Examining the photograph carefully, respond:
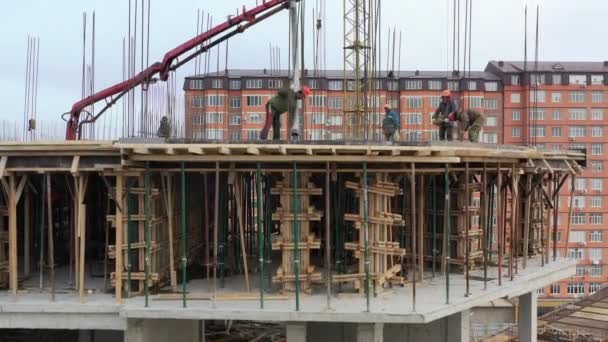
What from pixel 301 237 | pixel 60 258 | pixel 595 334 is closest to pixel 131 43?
pixel 60 258

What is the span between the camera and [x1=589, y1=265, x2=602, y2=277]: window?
53812mm

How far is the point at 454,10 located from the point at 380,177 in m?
8.81

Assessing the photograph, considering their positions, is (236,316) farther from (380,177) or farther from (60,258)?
(60,258)

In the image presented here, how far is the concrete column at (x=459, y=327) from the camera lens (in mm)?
13641

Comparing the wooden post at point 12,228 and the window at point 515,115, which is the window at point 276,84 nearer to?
the wooden post at point 12,228

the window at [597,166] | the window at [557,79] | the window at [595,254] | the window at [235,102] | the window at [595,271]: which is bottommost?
the window at [595,271]

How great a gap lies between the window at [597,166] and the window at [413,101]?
17.6 meters

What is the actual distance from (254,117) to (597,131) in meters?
31.7

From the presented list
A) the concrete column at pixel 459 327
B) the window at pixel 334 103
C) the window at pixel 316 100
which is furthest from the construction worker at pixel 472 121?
the window at pixel 334 103

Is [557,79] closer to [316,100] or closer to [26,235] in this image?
[316,100]

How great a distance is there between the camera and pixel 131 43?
18.5m

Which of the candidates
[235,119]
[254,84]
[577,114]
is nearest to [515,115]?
[577,114]

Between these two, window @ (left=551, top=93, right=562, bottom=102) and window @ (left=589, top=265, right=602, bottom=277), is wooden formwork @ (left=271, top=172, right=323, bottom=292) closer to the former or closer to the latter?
window @ (left=551, top=93, right=562, bottom=102)

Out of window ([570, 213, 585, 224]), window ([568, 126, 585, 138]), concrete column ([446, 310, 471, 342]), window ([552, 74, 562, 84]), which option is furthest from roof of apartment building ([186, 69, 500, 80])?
concrete column ([446, 310, 471, 342])
